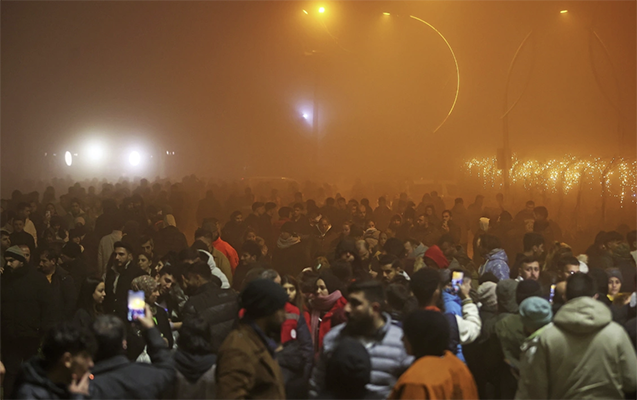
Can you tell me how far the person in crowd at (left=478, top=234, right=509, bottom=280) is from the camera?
7.30 metres

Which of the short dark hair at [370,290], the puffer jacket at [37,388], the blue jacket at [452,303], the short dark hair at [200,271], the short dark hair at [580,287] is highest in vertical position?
the short dark hair at [370,290]

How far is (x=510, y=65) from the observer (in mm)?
27141

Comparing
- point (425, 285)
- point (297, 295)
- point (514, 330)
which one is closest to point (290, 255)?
point (297, 295)

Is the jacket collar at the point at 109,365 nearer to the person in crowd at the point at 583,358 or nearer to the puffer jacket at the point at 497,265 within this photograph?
the person in crowd at the point at 583,358

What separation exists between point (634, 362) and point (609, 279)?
2.74 meters

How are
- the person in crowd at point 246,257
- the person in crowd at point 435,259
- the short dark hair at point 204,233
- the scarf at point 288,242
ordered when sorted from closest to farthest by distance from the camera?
1. the person in crowd at point 435,259
2. the person in crowd at point 246,257
3. the short dark hair at point 204,233
4. the scarf at point 288,242

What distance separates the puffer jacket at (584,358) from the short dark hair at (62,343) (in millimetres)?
2439

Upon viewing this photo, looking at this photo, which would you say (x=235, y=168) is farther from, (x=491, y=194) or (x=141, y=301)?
(x=141, y=301)

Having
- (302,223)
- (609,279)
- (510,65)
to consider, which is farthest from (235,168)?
(609,279)

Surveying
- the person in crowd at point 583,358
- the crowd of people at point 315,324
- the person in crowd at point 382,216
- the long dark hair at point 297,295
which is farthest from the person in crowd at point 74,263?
the person in crowd at point 382,216

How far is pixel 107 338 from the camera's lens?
3350 millimetres

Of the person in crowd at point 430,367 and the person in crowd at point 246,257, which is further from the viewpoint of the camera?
the person in crowd at point 246,257

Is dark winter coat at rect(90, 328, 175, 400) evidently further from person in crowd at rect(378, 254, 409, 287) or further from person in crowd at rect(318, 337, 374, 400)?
person in crowd at rect(378, 254, 409, 287)

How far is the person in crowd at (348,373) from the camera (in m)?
3.09
